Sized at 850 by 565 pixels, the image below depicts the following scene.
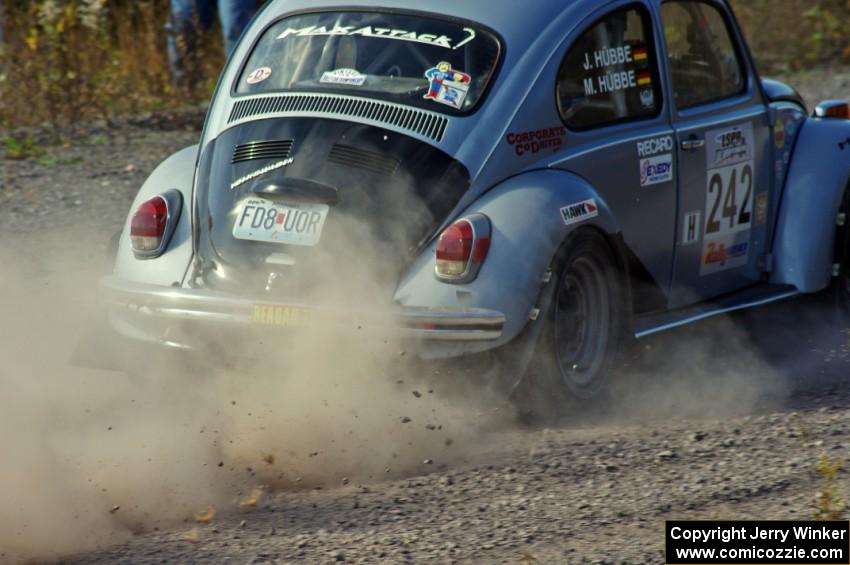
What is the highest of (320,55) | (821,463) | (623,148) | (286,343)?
(320,55)

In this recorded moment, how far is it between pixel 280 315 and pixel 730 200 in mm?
2477

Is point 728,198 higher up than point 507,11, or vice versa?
point 507,11

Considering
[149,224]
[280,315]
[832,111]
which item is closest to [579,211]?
[280,315]

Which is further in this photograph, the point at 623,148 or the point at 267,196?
the point at 623,148

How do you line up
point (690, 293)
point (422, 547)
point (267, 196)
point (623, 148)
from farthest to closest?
point (690, 293) < point (623, 148) < point (267, 196) < point (422, 547)

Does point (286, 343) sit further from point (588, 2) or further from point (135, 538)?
point (588, 2)

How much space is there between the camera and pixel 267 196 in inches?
222

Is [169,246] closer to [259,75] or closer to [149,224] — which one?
[149,224]

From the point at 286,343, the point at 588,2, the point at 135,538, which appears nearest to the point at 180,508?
the point at 135,538

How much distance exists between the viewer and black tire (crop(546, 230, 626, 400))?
5.68 m

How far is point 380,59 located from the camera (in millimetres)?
6102

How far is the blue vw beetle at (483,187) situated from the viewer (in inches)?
212

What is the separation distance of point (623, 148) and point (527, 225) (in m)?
0.90

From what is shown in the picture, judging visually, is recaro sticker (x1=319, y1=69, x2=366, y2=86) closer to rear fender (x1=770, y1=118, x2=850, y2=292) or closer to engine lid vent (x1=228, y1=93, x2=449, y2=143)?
engine lid vent (x1=228, y1=93, x2=449, y2=143)
